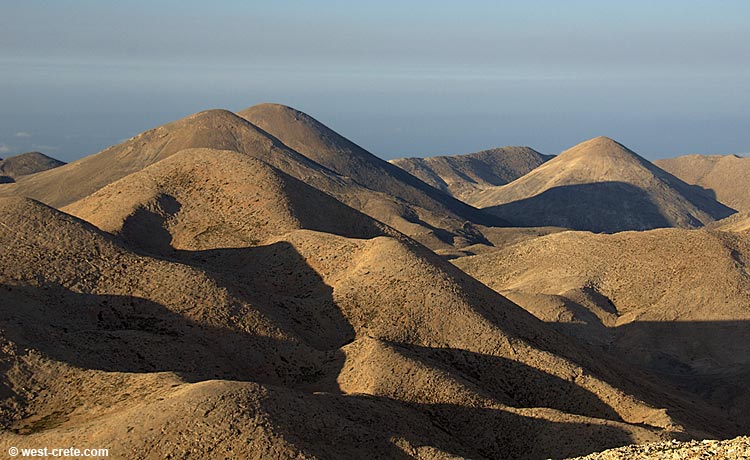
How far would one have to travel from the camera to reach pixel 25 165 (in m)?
145

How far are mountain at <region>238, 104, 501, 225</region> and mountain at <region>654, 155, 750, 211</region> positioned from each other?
58.0 meters

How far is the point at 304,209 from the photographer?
55.6m

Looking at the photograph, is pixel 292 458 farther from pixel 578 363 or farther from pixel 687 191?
pixel 687 191

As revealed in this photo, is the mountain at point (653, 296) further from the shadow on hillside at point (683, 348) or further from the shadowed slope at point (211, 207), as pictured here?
the shadowed slope at point (211, 207)

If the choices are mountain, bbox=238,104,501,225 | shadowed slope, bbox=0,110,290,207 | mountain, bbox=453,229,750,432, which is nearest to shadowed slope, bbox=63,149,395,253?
mountain, bbox=453,229,750,432

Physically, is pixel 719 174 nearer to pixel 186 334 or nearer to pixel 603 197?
pixel 603 197

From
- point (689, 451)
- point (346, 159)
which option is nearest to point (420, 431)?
point (689, 451)

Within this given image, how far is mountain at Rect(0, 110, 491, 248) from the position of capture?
337 ft

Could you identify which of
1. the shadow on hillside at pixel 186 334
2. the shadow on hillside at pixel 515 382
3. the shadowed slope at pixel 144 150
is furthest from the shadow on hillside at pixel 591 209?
the shadow on hillside at pixel 186 334

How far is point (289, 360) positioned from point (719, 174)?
498 feet

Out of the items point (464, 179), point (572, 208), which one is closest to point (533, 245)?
point (572, 208)

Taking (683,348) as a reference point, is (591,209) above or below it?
above

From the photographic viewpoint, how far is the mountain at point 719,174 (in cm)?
16312

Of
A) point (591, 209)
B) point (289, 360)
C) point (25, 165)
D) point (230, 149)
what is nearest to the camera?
point (289, 360)
